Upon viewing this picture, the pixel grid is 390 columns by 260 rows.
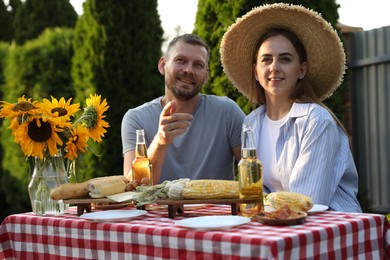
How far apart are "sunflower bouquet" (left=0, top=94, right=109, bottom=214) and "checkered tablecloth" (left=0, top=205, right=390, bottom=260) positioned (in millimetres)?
113

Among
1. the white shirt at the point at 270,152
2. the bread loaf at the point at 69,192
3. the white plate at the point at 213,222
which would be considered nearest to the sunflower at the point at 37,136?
the bread loaf at the point at 69,192

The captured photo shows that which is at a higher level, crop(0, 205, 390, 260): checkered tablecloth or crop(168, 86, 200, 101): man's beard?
crop(168, 86, 200, 101): man's beard

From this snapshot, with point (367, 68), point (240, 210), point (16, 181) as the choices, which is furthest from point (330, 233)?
point (16, 181)

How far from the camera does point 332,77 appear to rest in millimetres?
3502

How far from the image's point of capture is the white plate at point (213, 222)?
2092 millimetres

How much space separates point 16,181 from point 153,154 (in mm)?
5761

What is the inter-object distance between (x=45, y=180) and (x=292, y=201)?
1066 millimetres

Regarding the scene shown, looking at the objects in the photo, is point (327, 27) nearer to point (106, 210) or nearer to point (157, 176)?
point (157, 176)

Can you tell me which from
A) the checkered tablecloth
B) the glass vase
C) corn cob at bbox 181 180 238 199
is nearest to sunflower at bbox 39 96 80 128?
the glass vase

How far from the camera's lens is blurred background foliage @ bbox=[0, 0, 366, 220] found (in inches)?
220

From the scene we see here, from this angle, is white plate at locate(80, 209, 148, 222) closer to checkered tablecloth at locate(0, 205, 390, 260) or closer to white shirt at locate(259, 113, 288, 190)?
checkered tablecloth at locate(0, 205, 390, 260)

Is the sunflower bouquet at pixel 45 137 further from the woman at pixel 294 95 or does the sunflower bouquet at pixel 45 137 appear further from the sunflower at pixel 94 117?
the woman at pixel 294 95

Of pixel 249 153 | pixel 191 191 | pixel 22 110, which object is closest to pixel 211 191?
pixel 191 191

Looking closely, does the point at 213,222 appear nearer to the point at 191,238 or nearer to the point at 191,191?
the point at 191,238
